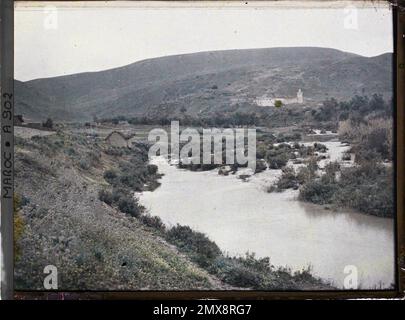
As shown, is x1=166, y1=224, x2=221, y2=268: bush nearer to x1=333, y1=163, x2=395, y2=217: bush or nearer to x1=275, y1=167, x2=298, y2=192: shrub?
x1=275, y1=167, x2=298, y2=192: shrub

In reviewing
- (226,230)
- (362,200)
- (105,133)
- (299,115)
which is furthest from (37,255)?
(362,200)

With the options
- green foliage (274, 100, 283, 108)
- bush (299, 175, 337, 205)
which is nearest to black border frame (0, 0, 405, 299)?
bush (299, 175, 337, 205)

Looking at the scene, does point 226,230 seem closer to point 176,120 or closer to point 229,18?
point 176,120

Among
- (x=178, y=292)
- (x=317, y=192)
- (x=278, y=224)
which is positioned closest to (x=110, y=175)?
(x=178, y=292)

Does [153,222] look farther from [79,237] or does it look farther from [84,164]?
[84,164]

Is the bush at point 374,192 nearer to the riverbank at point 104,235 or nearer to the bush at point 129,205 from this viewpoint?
the riverbank at point 104,235

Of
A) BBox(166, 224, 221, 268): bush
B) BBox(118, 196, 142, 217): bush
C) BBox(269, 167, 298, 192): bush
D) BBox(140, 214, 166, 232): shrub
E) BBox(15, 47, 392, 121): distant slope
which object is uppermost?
BBox(15, 47, 392, 121): distant slope
